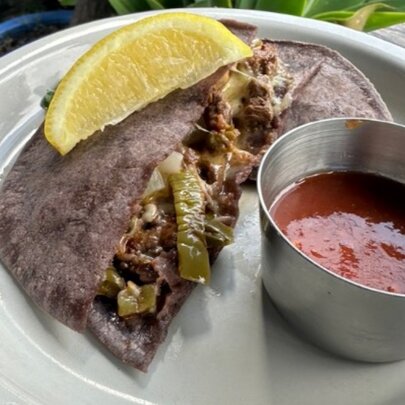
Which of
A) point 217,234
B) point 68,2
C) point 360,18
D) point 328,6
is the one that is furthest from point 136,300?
point 68,2

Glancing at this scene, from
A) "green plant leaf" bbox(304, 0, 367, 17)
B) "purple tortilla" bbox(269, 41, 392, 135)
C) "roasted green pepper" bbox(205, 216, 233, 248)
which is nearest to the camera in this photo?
"roasted green pepper" bbox(205, 216, 233, 248)

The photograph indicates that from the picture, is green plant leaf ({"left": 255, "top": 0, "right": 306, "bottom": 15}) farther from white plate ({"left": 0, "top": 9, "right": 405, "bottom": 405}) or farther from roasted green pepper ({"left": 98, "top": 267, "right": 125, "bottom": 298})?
roasted green pepper ({"left": 98, "top": 267, "right": 125, "bottom": 298})

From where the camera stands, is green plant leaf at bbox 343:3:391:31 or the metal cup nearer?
the metal cup

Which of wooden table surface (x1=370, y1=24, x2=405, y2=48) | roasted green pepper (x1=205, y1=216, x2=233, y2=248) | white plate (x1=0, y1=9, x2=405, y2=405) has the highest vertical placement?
roasted green pepper (x1=205, y1=216, x2=233, y2=248)

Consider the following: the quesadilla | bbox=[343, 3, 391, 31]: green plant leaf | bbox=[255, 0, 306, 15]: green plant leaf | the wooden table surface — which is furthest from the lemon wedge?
the wooden table surface

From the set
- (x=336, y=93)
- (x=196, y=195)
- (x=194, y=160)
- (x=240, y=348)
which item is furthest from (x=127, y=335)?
(x=336, y=93)

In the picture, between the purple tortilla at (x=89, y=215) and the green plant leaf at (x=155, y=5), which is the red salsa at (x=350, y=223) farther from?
the green plant leaf at (x=155, y=5)

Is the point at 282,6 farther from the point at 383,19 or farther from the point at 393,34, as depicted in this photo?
the point at 393,34
